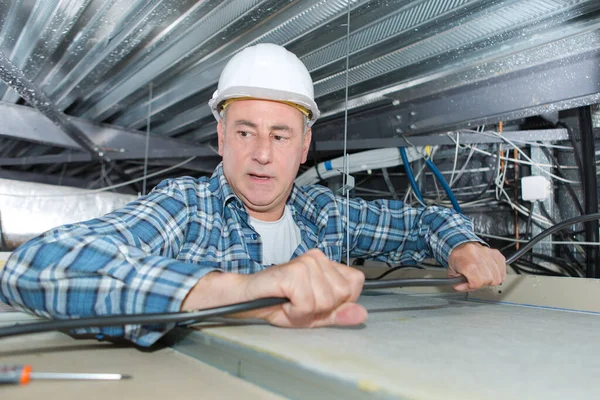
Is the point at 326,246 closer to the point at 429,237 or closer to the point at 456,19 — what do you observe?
the point at 429,237

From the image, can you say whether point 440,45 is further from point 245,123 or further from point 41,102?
point 41,102

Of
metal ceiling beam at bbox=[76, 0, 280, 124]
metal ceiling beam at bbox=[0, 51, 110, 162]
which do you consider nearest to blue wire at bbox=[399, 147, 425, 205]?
metal ceiling beam at bbox=[76, 0, 280, 124]

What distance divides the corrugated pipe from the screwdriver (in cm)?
176

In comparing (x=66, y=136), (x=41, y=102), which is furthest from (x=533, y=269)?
(x=66, y=136)

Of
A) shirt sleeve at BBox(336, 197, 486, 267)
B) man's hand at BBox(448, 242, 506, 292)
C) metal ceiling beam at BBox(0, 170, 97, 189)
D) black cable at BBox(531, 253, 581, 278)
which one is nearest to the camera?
man's hand at BBox(448, 242, 506, 292)

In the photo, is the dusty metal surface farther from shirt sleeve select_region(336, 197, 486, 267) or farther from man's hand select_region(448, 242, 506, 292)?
shirt sleeve select_region(336, 197, 486, 267)

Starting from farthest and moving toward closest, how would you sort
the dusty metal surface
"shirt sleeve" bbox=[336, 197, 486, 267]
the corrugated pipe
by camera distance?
1. the corrugated pipe
2. "shirt sleeve" bbox=[336, 197, 486, 267]
3. the dusty metal surface

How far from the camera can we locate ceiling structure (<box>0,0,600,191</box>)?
106 centimetres

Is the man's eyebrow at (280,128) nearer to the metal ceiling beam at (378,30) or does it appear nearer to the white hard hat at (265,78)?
the white hard hat at (265,78)

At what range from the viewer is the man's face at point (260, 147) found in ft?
3.36

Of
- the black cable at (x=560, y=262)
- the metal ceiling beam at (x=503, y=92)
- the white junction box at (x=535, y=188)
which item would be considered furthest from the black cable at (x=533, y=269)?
the metal ceiling beam at (x=503, y=92)

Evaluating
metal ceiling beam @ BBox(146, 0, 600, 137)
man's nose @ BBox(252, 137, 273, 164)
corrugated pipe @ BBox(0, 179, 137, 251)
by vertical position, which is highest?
metal ceiling beam @ BBox(146, 0, 600, 137)

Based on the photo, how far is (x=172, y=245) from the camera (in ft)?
2.97

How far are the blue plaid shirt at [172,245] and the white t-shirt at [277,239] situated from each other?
39mm
